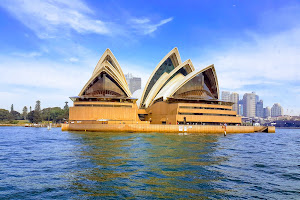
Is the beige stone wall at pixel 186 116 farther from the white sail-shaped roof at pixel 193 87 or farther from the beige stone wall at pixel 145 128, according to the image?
the beige stone wall at pixel 145 128

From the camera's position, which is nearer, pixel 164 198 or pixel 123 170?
pixel 164 198

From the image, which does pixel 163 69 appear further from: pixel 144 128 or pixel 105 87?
pixel 144 128

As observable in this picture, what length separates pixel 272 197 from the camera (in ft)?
38.1

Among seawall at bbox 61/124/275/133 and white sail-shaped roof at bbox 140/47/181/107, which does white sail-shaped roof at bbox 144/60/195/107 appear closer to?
white sail-shaped roof at bbox 140/47/181/107

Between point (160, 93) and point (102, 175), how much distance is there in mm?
66184

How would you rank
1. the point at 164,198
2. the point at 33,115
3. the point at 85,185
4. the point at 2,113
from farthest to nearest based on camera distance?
the point at 2,113 → the point at 33,115 → the point at 85,185 → the point at 164,198

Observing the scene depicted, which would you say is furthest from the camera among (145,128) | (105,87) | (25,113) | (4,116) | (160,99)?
(25,113)

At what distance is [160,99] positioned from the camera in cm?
7762

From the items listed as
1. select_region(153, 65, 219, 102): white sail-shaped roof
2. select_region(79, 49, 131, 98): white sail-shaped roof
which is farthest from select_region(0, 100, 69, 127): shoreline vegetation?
select_region(153, 65, 219, 102): white sail-shaped roof

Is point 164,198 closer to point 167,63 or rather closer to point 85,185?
point 85,185

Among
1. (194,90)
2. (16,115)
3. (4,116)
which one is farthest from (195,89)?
(16,115)

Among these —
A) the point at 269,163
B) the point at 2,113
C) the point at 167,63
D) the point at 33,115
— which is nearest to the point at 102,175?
the point at 269,163

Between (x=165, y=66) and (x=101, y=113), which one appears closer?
(x=101, y=113)

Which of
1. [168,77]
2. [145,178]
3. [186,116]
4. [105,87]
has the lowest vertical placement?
[145,178]
